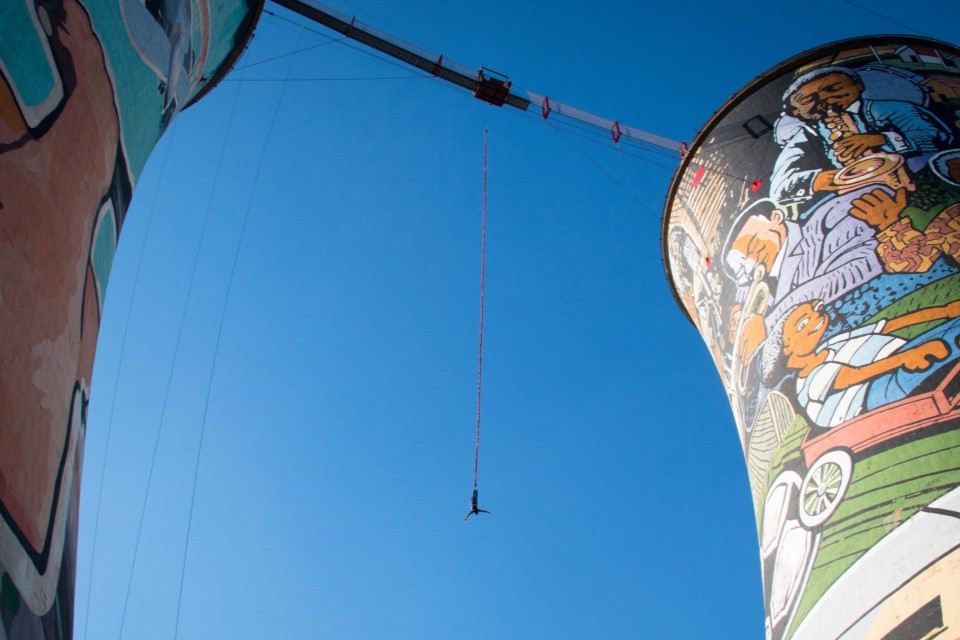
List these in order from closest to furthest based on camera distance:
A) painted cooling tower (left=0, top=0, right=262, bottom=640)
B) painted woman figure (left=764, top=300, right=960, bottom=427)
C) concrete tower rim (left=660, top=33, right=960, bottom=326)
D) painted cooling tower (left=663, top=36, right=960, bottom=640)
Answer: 1. painted cooling tower (left=0, top=0, right=262, bottom=640)
2. painted cooling tower (left=663, top=36, right=960, bottom=640)
3. painted woman figure (left=764, top=300, right=960, bottom=427)
4. concrete tower rim (left=660, top=33, right=960, bottom=326)

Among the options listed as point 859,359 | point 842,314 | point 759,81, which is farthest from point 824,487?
point 759,81

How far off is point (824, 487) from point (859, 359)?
950mm

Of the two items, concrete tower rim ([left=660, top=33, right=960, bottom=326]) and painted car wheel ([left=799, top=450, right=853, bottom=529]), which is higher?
concrete tower rim ([left=660, top=33, right=960, bottom=326])

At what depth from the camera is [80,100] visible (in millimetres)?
5195

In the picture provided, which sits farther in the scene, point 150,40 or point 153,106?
point 153,106

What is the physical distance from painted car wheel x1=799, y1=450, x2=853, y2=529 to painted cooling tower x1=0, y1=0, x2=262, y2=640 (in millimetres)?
4618

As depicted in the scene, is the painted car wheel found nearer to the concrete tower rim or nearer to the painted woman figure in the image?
the painted woman figure

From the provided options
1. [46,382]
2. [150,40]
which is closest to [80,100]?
[150,40]

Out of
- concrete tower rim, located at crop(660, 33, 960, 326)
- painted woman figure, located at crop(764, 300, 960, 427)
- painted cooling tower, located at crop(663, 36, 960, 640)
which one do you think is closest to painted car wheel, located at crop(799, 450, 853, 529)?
painted cooling tower, located at crop(663, 36, 960, 640)

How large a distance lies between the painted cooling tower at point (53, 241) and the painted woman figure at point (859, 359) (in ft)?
16.1

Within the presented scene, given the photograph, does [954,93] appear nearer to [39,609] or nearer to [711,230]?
[711,230]

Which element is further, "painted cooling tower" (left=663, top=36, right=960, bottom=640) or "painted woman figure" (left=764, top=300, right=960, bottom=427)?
"painted woman figure" (left=764, top=300, right=960, bottom=427)

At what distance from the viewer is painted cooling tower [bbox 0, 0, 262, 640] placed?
13.0 ft

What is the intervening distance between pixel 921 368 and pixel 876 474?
2.55 feet
